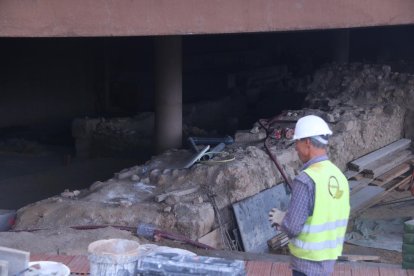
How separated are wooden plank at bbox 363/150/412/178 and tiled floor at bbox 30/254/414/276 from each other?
6.25 meters

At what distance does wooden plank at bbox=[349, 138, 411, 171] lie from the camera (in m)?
12.6

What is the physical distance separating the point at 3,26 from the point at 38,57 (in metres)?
10.6

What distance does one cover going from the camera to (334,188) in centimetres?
448

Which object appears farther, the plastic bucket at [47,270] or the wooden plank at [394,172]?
the wooden plank at [394,172]

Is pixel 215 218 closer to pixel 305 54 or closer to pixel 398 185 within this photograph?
pixel 398 185

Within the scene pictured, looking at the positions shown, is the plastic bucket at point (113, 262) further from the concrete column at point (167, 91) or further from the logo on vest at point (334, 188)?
the concrete column at point (167, 91)

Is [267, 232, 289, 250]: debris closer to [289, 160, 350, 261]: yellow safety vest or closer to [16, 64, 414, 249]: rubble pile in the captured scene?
[16, 64, 414, 249]: rubble pile

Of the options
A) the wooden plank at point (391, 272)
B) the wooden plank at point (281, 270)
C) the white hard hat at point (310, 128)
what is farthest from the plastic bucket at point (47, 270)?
the wooden plank at point (391, 272)

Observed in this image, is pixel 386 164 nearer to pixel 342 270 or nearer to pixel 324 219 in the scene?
pixel 342 270

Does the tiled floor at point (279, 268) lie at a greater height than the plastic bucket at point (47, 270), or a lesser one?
lesser

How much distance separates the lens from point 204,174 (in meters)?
9.01

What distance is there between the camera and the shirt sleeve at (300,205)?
439 centimetres

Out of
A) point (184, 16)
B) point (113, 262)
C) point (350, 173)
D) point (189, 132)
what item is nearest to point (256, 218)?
point (184, 16)

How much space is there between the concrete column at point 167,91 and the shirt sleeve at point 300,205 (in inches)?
349
